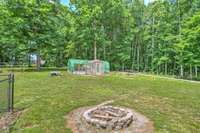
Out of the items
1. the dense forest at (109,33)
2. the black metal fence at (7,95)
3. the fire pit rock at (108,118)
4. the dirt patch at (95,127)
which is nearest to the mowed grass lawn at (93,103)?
the dirt patch at (95,127)

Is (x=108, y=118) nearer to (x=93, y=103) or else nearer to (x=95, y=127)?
(x=95, y=127)

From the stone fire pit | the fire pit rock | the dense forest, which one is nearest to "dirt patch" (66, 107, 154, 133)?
the stone fire pit

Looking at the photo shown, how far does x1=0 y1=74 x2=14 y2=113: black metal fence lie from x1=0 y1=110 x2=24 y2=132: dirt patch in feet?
1.20

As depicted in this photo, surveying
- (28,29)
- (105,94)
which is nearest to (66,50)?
(28,29)

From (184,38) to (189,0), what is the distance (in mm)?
7222

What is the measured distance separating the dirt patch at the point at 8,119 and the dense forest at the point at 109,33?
69.3 ft

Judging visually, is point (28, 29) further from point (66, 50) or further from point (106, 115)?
point (106, 115)

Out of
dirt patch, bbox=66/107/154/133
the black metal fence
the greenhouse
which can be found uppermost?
the greenhouse

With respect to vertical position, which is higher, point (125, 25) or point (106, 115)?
point (125, 25)

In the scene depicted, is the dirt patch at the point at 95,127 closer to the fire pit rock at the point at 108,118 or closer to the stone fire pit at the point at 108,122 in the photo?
the stone fire pit at the point at 108,122

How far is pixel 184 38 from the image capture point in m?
29.7

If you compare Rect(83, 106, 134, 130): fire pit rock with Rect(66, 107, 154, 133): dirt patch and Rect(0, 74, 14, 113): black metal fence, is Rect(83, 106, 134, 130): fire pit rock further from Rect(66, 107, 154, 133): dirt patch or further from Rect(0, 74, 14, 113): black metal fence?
Rect(0, 74, 14, 113): black metal fence

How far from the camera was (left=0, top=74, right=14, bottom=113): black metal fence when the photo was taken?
33.1 ft

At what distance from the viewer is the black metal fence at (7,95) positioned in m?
10.1
